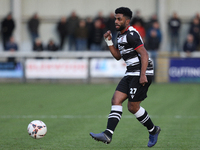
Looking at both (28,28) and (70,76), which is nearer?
(70,76)

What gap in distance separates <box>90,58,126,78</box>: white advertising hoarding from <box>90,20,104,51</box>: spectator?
2822 mm

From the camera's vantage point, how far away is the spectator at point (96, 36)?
21.7 m

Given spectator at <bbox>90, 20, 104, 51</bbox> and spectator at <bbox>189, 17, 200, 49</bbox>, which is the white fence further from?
spectator at <bbox>189, 17, 200, 49</bbox>

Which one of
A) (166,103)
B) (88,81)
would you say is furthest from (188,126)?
(88,81)

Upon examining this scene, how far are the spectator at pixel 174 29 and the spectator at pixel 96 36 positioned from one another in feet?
12.6

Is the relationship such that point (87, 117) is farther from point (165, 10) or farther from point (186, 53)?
point (165, 10)

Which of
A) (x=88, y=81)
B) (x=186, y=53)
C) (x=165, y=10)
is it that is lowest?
(x=88, y=81)

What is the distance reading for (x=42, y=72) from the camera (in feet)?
63.7

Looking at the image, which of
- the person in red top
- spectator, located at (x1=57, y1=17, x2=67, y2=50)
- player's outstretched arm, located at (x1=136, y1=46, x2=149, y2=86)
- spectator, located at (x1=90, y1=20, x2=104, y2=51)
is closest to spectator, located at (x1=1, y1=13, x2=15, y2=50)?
spectator, located at (x1=57, y1=17, x2=67, y2=50)

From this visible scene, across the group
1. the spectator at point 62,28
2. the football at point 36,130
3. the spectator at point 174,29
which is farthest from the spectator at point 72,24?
the football at point 36,130

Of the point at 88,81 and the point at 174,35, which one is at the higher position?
the point at 174,35

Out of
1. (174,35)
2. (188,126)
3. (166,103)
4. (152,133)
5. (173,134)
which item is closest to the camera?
(152,133)

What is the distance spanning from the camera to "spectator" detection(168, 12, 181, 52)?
74.1 feet

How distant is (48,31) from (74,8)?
81.9 inches
